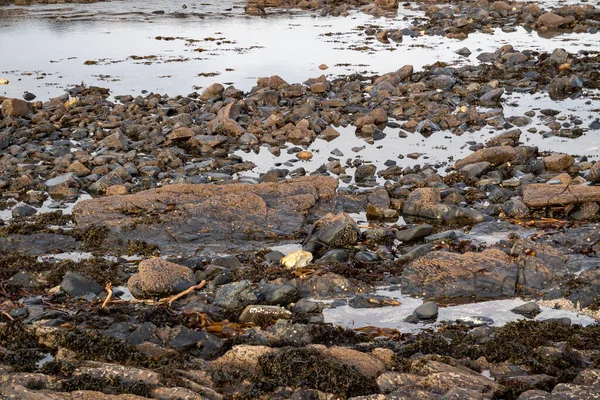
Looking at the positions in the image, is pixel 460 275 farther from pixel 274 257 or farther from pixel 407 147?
pixel 407 147

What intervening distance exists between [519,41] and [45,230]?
64.3ft

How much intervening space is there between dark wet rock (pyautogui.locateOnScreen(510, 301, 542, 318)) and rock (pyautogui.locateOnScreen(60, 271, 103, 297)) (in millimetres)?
4047

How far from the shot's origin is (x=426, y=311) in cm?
722

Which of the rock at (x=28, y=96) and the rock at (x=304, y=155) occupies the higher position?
the rock at (x=28, y=96)

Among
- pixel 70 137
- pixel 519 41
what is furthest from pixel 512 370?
pixel 519 41

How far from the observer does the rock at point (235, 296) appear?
7.49 m

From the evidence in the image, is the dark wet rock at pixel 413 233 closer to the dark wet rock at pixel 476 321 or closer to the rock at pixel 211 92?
the dark wet rock at pixel 476 321

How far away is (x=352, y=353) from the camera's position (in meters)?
6.04

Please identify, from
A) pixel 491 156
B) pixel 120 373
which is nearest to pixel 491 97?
pixel 491 156

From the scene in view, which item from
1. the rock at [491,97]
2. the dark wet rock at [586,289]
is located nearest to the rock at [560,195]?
the dark wet rock at [586,289]

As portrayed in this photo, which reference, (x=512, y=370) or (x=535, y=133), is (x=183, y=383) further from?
(x=535, y=133)

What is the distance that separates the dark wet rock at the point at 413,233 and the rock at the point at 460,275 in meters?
1.25

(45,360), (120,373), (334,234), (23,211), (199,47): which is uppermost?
(120,373)

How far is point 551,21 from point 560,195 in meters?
21.2
